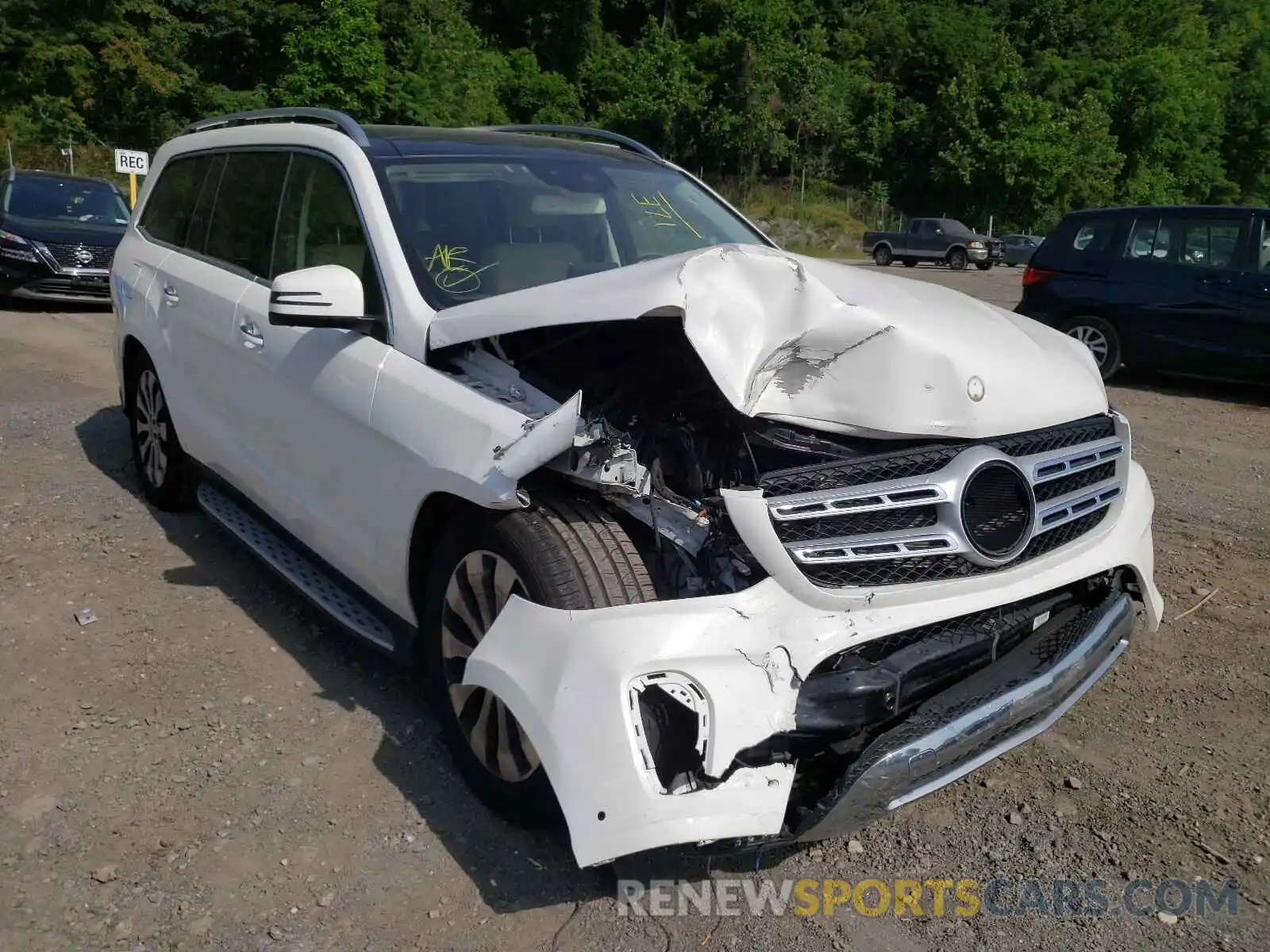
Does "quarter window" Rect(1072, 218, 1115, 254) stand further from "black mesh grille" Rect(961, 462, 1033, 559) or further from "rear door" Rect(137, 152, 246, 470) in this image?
"black mesh grille" Rect(961, 462, 1033, 559)

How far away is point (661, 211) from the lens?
424 cm

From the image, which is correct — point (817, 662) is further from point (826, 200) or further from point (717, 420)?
point (826, 200)

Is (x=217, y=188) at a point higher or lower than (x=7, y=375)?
higher

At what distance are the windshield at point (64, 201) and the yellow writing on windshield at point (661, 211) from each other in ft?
35.3

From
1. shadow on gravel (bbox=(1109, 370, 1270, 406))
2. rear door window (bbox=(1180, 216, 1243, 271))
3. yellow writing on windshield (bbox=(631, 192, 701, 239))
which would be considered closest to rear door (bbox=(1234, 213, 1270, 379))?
rear door window (bbox=(1180, 216, 1243, 271))

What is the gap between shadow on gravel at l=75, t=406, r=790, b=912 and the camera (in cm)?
A: 275

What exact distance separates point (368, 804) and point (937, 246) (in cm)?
3476

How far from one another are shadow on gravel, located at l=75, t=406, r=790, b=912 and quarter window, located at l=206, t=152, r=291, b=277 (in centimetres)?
134

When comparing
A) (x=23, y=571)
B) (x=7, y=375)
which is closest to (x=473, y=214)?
(x=23, y=571)

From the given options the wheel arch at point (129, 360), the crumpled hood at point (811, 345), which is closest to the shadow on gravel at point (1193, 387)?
the crumpled hood at point (811, 345)

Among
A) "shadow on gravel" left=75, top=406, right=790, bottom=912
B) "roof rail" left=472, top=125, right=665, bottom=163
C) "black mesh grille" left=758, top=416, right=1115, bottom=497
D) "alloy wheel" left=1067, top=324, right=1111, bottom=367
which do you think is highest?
"roof rail" left=472, top=125, right=665, bottom=163

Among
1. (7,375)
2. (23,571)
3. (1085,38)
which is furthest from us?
(1085,38)

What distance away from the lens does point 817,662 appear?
7.99 feet

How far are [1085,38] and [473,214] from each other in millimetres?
73164
